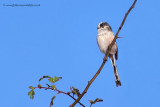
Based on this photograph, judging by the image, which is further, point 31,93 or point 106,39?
point 106,39

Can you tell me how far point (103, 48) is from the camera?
250 inches

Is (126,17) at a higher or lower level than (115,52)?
lower

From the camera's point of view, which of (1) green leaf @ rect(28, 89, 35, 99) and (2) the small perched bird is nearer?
(1) green leaf @ rect(28, 89, 35, 99)

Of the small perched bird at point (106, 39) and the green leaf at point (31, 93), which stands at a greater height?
the small perched bird at point (106, 39)

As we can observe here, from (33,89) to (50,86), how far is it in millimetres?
121

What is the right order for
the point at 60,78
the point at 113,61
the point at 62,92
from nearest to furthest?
the point at 62,92 < the point at 60,78 < the point at 113,61

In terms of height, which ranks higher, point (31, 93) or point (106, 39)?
point (106, 39)

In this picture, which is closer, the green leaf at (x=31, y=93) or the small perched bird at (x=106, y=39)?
the green leaf at (x=31, y=93)

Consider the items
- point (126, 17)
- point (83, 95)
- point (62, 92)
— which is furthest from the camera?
point (62, 92)

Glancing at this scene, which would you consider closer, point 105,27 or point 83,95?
point 83,95

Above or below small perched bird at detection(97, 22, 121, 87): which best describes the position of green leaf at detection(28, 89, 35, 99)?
below

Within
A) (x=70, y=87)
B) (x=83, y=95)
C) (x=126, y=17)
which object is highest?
(x=126, y=17)

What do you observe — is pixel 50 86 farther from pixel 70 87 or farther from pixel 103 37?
pixel 103 37

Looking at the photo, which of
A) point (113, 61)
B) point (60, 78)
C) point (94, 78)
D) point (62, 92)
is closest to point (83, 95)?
point (94, 78)
